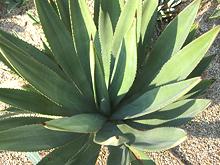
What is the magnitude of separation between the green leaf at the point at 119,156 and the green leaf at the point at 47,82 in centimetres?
23

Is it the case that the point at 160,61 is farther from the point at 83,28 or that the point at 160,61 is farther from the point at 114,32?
the point at 83,28

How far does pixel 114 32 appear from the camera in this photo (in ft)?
7.10

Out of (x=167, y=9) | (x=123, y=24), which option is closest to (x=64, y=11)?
(x=123, y=24)

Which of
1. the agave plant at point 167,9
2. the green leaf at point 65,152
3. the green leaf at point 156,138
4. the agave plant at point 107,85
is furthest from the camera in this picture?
the agave plant at point 167,9

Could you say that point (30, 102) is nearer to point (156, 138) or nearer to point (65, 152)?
point (65, 152)

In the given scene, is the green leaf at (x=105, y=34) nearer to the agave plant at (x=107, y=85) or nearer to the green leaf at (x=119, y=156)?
the agave plant at (x=107, y=85)

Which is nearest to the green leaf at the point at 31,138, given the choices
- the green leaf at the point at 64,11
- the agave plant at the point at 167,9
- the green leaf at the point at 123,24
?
the green leaf at the point at 123,24

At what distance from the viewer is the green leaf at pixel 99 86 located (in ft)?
6.10

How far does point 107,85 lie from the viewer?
207cm

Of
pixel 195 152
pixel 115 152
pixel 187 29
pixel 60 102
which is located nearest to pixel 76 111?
pixel 60 102

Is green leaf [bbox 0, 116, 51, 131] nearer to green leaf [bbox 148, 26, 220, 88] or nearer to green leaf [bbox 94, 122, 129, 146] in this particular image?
green leaf [bbox 94, 122, 129, 146]

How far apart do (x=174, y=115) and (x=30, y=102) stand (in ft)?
2.10

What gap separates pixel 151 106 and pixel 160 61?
296mm

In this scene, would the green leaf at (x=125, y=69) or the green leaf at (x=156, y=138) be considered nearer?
the green leaf at (x=156, y=138)
